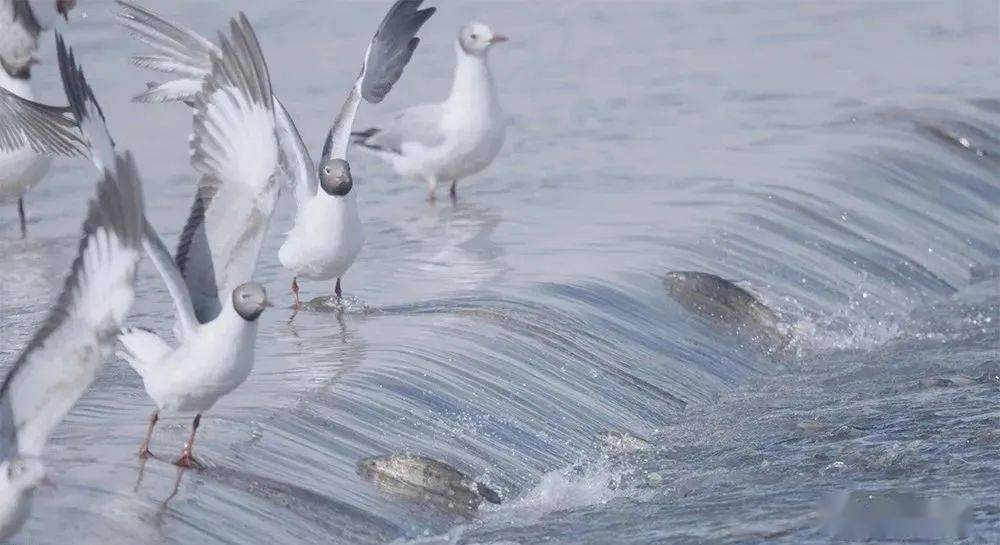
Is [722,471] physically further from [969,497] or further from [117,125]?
[117,125]

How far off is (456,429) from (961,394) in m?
2.46

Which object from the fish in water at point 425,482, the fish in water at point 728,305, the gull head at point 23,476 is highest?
the fish in water at point 728,305

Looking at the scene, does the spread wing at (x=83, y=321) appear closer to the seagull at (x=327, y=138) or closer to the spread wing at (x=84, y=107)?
the spread wing at (x=84, y=107)

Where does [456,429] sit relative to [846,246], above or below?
below

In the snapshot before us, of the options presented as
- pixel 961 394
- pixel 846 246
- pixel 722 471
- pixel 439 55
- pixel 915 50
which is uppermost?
pixel 915 50

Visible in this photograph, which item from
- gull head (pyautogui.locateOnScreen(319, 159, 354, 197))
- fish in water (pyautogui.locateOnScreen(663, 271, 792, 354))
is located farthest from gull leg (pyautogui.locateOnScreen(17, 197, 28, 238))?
fish in water (pyautogui.locateOnScreen(663, 271, 792, 354))

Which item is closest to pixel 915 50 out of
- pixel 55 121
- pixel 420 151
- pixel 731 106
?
pixel 731 106

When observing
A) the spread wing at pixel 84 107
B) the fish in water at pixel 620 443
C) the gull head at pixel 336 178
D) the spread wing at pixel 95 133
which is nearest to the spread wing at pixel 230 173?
the spread wing at pixel 95 133

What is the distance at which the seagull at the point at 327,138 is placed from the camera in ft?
31.2

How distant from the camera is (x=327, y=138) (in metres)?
10.3

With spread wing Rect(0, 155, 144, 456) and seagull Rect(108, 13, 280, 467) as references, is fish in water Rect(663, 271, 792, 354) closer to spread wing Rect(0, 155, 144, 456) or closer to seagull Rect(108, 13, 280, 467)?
seagull Rect(108, 13, 280, 467)

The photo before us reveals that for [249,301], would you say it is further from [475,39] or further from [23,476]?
[475,39]

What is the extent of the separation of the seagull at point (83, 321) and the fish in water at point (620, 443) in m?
3.00

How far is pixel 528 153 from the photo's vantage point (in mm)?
14438
